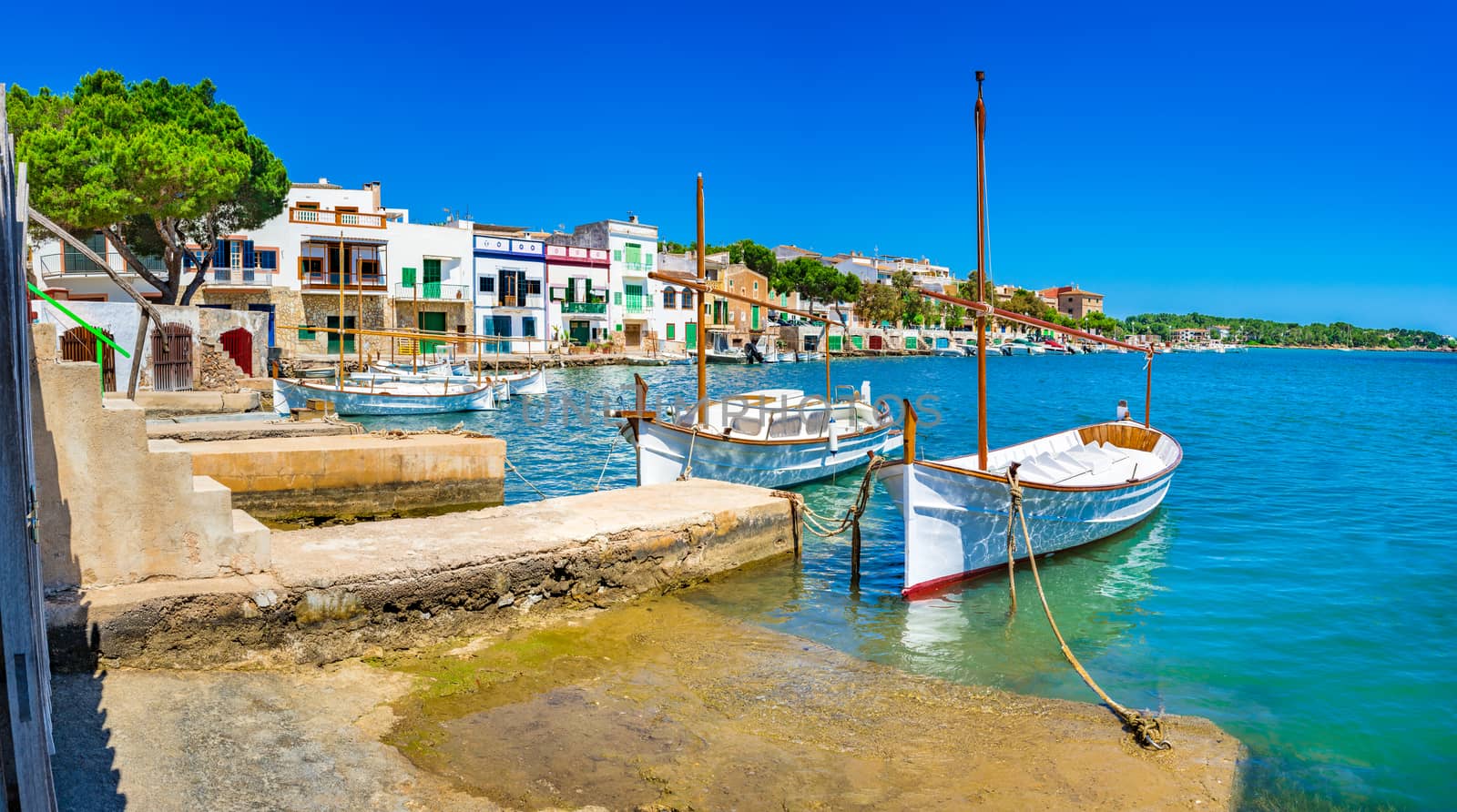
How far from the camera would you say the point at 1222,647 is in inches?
374

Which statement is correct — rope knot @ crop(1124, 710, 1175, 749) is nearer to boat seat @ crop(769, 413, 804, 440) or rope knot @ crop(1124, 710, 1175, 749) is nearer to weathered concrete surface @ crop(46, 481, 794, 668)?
weathered concrete surface @ crop(46, 481, 794, 668)

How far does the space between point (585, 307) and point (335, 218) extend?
18.7m

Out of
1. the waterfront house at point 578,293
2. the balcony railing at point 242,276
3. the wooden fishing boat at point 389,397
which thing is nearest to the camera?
the wooden fishing boat at point 389,397

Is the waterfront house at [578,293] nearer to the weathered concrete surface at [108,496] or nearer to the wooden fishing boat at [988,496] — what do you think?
the wooden fishing boat at [988,496]

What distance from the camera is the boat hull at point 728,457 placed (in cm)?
1597

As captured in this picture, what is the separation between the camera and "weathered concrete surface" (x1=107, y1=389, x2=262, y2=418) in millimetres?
21703

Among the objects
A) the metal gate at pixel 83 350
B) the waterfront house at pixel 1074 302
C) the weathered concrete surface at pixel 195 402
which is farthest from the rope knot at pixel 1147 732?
the waterfront house at pixel 1074 302

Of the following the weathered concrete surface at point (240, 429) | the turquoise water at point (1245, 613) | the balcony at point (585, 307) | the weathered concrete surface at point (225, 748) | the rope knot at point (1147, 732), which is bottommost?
the turquoise water at point (1245, 613)

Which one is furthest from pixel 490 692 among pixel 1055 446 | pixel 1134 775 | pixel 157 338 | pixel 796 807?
pixel 157 338

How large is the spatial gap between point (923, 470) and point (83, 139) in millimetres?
33192

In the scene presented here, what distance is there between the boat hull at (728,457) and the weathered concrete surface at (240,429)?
5.88 metres

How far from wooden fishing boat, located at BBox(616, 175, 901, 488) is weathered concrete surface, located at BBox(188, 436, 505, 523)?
2.63 meters

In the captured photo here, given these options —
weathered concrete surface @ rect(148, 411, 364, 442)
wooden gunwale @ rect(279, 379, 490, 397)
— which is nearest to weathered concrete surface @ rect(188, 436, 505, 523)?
A: weathered concrete surface @ rect(148, 411, 364, 442)

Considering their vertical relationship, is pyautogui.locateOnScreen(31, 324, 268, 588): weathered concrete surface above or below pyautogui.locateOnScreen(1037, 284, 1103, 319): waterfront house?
below
